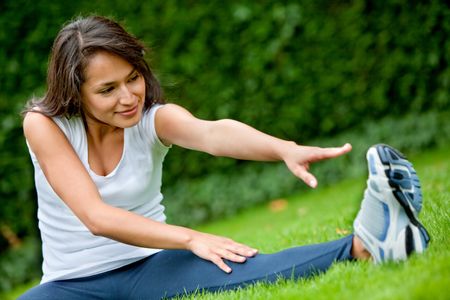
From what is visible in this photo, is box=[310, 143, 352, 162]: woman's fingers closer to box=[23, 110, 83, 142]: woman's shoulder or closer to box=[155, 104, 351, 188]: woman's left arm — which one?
box=[155, 104, 351, 188]: woman's left arm

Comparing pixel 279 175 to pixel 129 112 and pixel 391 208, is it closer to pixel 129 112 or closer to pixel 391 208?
pixel 129 112

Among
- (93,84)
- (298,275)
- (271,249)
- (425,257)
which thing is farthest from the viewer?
(271,249)

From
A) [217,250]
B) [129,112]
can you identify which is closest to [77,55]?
[129,112]

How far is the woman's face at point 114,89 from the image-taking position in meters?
3.33

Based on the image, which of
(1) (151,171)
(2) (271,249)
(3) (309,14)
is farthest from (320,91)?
(1) (151,171)

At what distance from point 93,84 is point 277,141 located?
95 centimetres

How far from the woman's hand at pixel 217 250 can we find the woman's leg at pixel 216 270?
5cm

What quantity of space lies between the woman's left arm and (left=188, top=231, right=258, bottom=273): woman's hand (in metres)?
0.38

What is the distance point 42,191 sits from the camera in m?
3.65

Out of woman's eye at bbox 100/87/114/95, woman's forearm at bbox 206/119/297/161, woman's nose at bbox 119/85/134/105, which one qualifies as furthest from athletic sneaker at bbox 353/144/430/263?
woman's eye at bbox 100/87/114/95

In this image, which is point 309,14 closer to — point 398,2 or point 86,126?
point 398,2

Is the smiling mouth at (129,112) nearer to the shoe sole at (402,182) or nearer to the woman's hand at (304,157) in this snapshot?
the woman's hand at (304,157)

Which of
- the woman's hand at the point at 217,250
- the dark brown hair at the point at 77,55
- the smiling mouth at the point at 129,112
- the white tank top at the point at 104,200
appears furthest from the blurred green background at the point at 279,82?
the woman's hand at the point at 217,250

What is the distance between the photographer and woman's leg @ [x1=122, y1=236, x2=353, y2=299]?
10.2 ft
